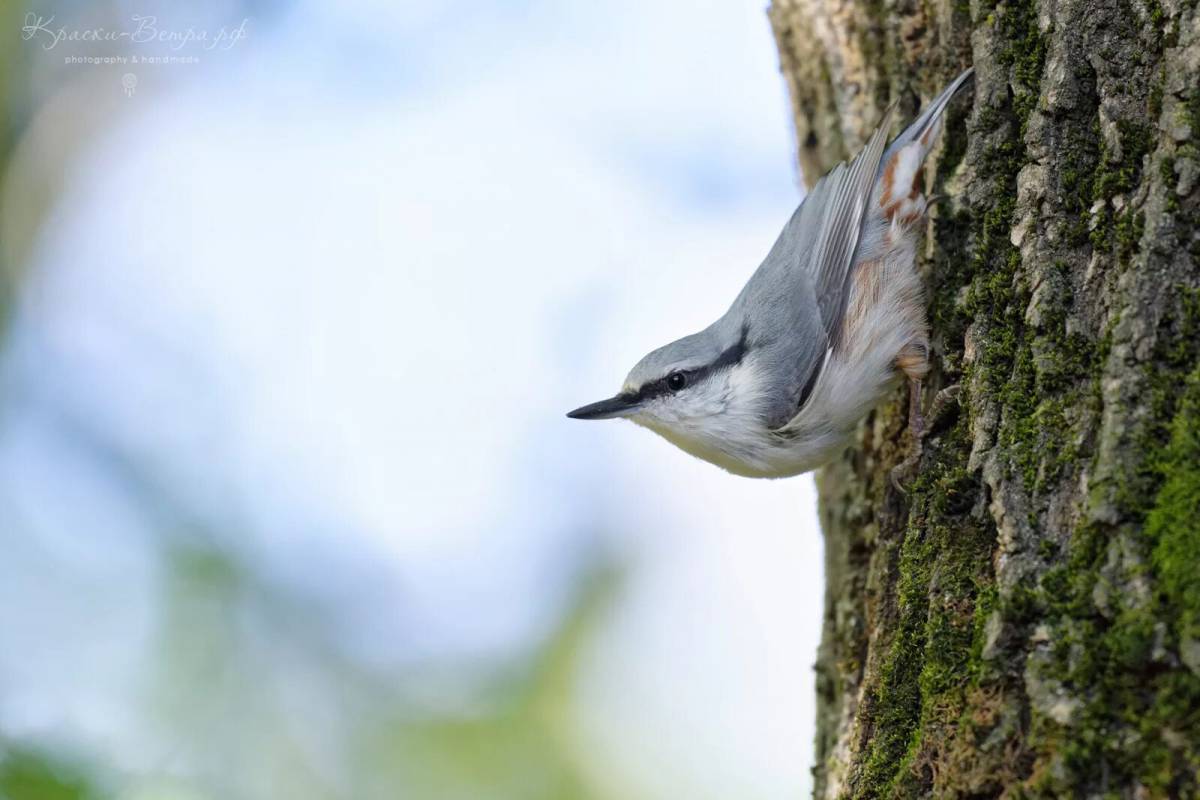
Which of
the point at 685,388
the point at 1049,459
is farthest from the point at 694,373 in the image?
the point at 1049,459

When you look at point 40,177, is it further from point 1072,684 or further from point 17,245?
point 1072,684

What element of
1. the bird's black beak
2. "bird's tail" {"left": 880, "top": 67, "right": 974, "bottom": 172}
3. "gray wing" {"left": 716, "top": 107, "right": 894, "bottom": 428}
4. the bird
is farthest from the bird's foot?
the bird's black beak

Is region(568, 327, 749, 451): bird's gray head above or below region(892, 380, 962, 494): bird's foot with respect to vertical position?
above

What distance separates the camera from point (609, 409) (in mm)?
2996

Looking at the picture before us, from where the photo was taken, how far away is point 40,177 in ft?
18.3

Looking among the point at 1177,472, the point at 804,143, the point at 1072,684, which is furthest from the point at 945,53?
the point at 1072,684

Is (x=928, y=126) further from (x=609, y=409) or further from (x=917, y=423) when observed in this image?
(x=609, y=409)

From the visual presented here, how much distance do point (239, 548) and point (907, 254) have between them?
11.9ft

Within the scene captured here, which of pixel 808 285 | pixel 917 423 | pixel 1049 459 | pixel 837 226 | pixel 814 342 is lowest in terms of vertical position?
pixel 1049 459

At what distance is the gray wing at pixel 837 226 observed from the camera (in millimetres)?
2721

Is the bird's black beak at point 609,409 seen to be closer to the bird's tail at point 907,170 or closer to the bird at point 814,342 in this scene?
the bird at point 814,342

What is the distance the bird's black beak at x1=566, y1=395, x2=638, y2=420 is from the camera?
2984mm

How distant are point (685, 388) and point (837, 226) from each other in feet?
1.98

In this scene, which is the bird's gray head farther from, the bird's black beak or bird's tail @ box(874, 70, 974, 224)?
bird's tail @ box(874, 70, 974, 224)
